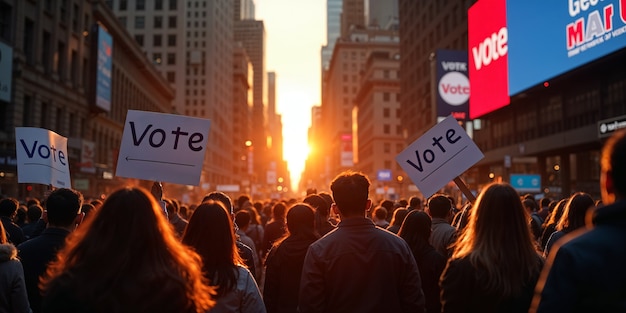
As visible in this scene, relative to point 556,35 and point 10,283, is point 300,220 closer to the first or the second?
point 10,283

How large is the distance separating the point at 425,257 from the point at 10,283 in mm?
3879

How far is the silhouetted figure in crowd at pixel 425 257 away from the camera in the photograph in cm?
622

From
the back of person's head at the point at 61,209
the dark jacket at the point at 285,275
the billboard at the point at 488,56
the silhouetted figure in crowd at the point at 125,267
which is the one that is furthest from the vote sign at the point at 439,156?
the billboard at the point at 488,56

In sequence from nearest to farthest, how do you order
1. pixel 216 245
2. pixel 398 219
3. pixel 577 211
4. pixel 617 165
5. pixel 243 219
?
pixel 617 165, pixel 216 245, pixel 577 211, pixel 398 219, pixel 243 219

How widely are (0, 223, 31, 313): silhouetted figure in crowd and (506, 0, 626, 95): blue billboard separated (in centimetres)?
3142

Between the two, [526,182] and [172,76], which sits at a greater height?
[172,76]

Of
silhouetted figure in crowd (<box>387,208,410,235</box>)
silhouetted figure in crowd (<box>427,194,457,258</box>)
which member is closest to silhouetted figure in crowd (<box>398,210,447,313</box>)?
silhouetted figure in crowd (<box>427,194,457,258</box>)

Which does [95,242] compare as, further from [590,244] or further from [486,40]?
[486,40]

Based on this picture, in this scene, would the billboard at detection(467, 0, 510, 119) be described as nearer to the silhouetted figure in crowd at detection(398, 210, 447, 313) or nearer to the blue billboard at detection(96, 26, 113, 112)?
the blue billboard at detection(96, 26, 113, 112)

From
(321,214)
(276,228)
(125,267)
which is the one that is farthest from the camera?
(276,228)

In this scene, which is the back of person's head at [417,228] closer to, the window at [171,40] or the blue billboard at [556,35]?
the blue billboard at [556,35]

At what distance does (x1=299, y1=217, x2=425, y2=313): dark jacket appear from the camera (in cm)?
480

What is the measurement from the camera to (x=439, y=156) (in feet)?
26.5

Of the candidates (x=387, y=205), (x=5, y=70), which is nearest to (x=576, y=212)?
(x=387, y=205)
